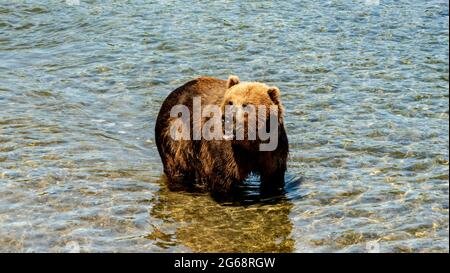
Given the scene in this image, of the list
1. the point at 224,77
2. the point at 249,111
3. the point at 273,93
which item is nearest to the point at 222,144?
the point at 249,111

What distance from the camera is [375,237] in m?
7.89

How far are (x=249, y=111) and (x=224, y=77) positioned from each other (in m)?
5.36

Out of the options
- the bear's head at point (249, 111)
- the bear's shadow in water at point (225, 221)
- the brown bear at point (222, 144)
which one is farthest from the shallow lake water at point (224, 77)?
the bear's head at point (249, 111)

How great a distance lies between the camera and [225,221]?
27.9 ft

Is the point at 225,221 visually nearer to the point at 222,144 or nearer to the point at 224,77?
the point at 222,144

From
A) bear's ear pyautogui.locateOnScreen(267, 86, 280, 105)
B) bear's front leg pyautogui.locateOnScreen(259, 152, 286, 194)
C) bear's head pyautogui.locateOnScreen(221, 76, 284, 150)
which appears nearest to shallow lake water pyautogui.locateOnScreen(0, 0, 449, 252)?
bear's front leg pyautogui.locateOnScreen(259, 152, 286, 194)

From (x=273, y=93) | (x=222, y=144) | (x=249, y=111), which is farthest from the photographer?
(x=222, y=144)

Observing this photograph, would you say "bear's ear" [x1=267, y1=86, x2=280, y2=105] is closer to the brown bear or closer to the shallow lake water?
the brown bear

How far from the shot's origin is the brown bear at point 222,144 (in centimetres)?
823

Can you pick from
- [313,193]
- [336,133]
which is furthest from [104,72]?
[313,193]

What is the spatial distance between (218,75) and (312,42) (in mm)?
2316

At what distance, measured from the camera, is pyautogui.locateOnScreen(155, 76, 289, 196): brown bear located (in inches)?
324

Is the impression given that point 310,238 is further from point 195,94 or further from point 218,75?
point 218,75

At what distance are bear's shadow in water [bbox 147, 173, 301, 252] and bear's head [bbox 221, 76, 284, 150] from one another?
817 mm
